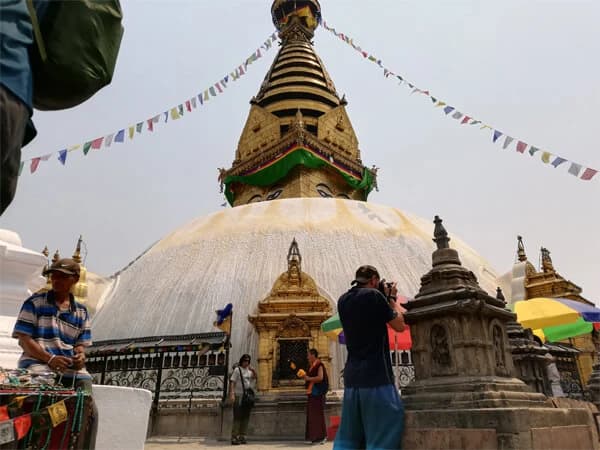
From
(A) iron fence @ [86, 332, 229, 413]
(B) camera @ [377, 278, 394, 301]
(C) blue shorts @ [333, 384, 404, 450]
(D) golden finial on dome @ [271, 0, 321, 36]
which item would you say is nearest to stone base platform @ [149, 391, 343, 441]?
(A) iron fence @ [86, 332, 229, 413]

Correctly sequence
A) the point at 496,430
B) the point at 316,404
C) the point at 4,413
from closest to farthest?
the point at 4,413 < the point at 496,430 < the point at 316,404

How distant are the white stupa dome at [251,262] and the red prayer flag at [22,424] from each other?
29.2 ft

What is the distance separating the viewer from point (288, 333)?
10023 mm

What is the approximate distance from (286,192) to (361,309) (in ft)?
60.0

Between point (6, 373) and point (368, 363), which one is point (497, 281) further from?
point (6, 373)

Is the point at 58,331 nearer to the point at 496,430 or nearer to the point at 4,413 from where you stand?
the point at 4,413

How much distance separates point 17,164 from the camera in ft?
4.72

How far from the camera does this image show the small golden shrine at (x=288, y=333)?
964cm

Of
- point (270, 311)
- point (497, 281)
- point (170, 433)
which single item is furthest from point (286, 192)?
point (170, 433)

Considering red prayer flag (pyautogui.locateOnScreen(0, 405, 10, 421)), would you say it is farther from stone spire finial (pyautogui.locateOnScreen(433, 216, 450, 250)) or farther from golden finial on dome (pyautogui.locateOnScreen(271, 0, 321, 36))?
golden finial on dome (pyautogui.locateOnScreen(271, 0, 321, 36))

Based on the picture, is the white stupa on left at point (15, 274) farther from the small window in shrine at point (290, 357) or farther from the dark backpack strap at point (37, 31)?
the small window in shrine at point (290, 357)

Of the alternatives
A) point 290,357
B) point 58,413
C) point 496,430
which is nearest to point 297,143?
point 290,357

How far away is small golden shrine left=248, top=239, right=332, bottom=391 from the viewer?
380 inches

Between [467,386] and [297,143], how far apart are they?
18488 millimetres
